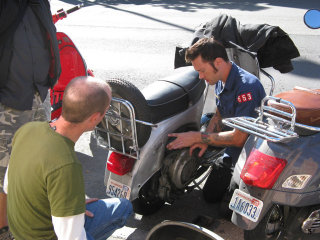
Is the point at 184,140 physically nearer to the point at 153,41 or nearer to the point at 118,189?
the point at 118,189

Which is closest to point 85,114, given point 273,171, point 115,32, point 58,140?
point 58,140

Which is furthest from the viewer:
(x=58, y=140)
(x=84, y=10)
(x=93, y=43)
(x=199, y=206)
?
(x=84, y=10)

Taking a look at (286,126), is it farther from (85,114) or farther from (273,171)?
(85,114)

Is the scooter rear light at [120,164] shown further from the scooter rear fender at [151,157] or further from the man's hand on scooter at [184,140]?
the man's hand on scooter at [184,140]

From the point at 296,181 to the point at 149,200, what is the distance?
1.21 metres

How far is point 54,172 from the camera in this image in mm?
1825

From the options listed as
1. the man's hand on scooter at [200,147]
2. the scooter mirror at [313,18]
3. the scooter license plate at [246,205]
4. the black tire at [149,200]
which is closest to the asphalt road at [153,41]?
the black tire at [149,200]

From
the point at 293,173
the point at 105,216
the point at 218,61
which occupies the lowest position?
the point at 105,216

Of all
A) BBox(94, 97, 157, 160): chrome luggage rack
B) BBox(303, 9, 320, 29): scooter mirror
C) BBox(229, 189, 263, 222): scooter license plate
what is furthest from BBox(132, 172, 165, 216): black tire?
BBox(303, 9, 320, 29): scooter mirror

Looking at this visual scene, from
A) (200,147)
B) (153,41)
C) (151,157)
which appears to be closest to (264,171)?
(200,147)

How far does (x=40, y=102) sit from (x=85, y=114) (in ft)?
3.77

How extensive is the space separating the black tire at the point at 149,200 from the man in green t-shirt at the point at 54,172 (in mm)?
996

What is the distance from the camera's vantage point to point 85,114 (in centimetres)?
197

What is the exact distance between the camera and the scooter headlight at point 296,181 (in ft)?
7.93
